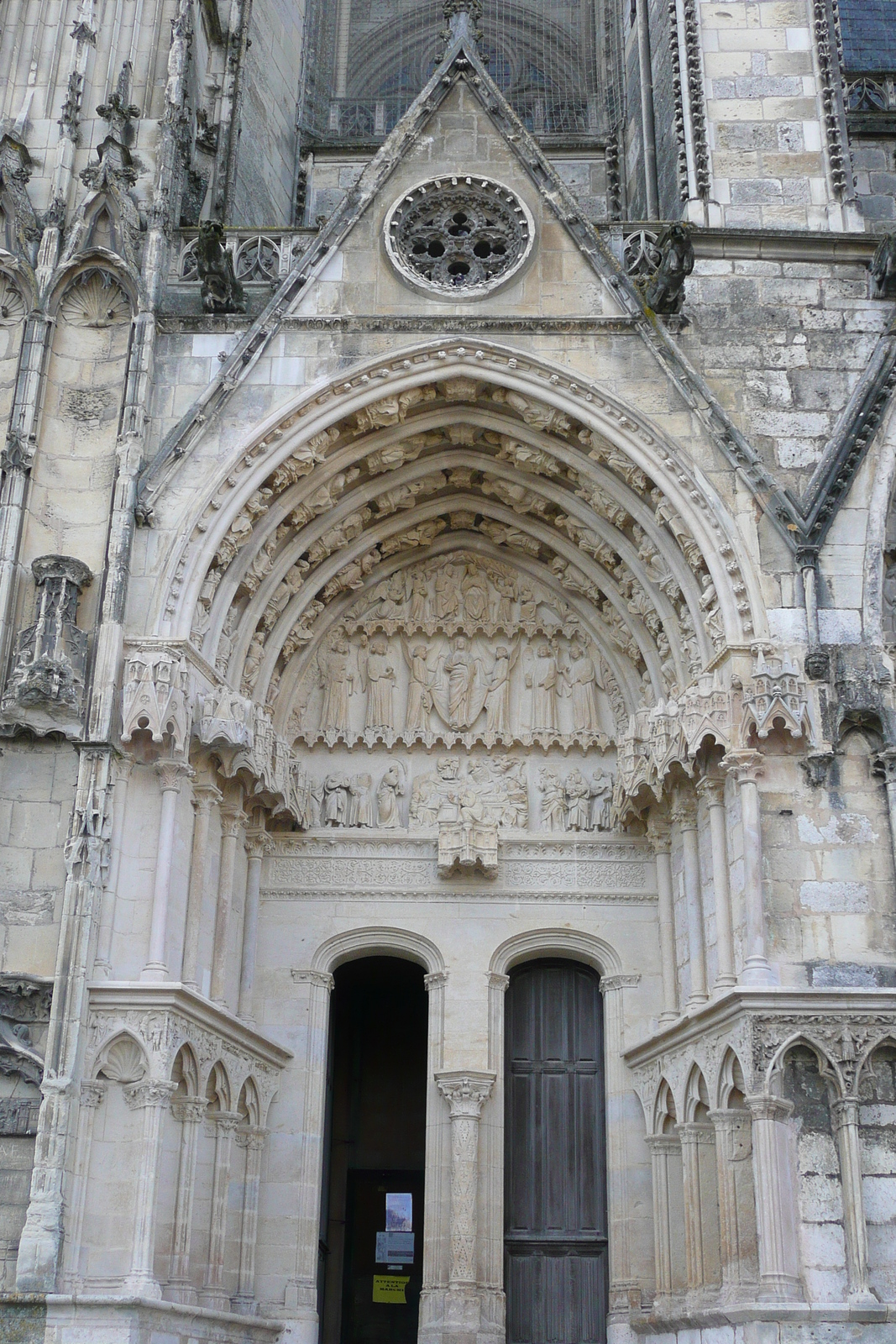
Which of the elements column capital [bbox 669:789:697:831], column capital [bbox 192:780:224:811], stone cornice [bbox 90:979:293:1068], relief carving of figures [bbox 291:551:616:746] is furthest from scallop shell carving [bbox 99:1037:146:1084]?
column capital [bbox 669:789:697:831]

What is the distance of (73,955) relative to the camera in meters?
9.71

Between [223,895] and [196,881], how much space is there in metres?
0.47

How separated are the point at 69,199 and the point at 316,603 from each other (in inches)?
153

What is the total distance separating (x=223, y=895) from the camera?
11.2 meters

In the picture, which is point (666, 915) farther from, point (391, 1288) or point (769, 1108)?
point (391, 1288)

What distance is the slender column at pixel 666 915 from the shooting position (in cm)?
1141

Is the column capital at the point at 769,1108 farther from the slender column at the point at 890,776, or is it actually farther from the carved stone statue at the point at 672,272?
the carved stone statue at the point at 672,272

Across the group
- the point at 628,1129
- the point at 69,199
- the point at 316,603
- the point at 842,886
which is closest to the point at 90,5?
the point at 69,199

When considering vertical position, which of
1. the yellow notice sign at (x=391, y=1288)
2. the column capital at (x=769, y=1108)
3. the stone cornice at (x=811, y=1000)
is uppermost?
the stone cornice at (x=811, y=1000)

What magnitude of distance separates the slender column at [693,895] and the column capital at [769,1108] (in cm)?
122

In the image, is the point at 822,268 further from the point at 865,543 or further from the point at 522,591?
the point at 522,591

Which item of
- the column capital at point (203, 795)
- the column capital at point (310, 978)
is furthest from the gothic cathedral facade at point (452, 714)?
the column capital at point (203, 795)

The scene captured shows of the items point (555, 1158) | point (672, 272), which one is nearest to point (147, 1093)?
point (555, 1158)

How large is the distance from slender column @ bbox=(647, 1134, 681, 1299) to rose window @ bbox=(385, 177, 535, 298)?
687cm
